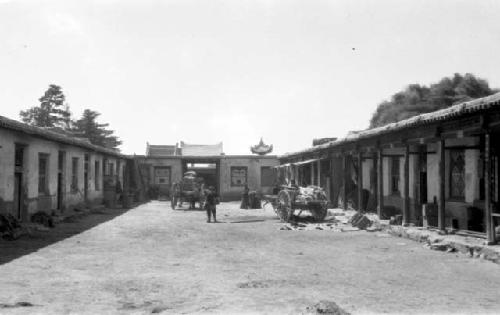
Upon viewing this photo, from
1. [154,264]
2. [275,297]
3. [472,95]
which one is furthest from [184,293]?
[472,95]

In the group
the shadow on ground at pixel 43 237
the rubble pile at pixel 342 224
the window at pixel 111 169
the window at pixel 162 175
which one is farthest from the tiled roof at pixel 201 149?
the rubble pile at pixel 342 224

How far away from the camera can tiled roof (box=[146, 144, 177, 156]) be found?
139 feet

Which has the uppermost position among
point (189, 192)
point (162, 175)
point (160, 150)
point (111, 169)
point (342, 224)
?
point (160, 150)

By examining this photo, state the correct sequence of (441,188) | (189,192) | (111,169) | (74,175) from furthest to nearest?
(111,169)
(189,192)
(74,175)
(441,188)

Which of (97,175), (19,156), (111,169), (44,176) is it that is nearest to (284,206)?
(44,176)

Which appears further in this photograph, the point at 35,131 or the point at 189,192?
the point at 189,192

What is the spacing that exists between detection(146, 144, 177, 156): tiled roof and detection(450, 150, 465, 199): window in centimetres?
2974

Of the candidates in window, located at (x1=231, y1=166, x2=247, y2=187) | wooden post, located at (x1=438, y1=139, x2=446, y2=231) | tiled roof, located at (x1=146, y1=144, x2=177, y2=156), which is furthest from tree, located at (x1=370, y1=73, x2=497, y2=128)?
wooden post, located at (x1=438, y1=139, x2=446, y2=231)

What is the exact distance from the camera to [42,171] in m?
17.7

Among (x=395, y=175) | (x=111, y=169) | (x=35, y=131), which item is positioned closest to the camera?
(x=35, y=131)

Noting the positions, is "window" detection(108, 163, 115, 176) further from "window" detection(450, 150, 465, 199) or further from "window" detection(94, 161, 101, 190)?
"window" detection(450, 150, 465, 199)

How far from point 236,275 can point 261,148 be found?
114 feet

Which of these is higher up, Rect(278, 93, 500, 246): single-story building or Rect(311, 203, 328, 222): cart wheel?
Rect(278, 93, 500, 246): single-story building

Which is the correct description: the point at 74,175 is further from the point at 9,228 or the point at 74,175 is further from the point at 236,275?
the point at 236,275
